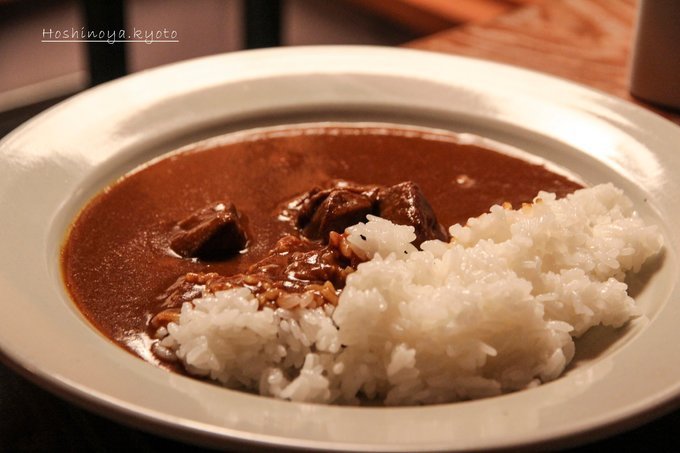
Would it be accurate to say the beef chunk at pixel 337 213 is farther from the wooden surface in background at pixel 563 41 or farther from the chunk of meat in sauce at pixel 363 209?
the wooden surface in background at pixel 563 41

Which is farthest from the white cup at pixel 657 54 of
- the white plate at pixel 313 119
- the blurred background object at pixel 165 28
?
the blurred background object at pixel 165 28

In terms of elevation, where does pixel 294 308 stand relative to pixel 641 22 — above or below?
below

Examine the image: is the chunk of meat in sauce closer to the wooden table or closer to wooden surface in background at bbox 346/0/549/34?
the wooden table

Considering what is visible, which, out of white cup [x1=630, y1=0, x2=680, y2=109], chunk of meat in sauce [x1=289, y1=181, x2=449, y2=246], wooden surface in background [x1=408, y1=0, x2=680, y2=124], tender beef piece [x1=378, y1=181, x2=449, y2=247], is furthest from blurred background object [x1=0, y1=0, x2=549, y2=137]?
tender beef piece [x1=378, y1=181, x2=449, y2=247]

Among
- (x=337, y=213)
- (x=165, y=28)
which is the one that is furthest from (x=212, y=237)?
(x=165, y=28)

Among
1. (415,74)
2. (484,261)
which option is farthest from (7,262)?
(415,74)

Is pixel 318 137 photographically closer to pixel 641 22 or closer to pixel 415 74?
pixel 415 74
